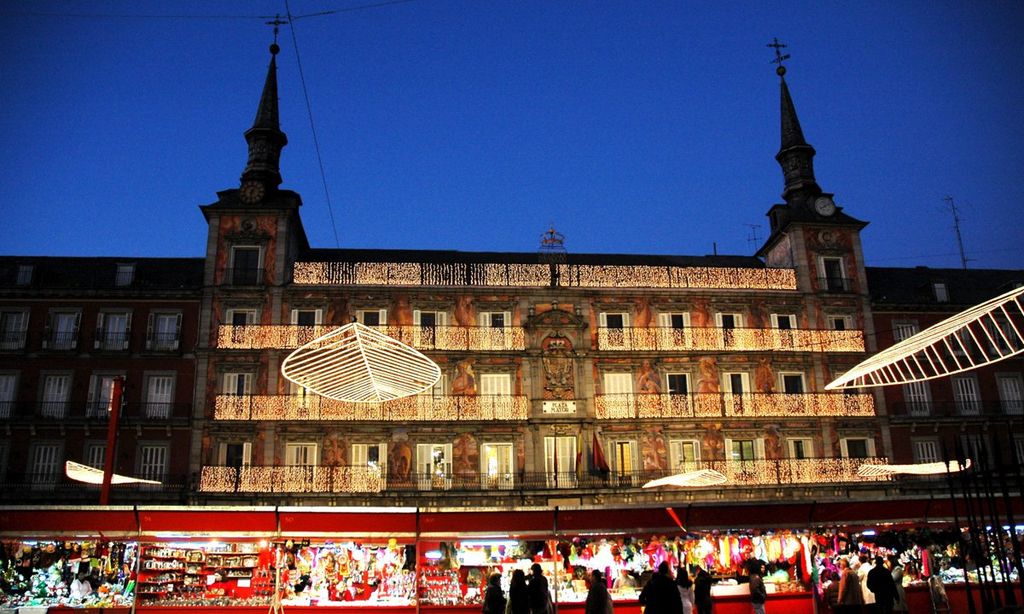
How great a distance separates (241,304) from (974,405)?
33356 mm

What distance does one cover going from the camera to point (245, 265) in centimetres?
3522

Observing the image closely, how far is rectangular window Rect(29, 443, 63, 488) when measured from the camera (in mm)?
32375

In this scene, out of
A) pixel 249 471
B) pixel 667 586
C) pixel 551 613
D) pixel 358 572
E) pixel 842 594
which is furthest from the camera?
pixel 249 471

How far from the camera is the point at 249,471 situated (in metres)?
32.0

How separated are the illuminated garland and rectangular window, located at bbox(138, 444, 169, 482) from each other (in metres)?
8.92

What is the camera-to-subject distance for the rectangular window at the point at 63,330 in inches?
1355

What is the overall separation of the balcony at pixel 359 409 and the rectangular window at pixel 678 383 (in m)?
6.58

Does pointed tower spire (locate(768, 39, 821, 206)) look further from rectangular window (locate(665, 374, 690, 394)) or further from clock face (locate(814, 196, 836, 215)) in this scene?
rectangular window (locate(665, 374, 690, 394))

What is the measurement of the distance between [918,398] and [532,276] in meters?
18.5

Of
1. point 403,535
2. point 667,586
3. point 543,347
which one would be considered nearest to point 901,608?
point 667,586

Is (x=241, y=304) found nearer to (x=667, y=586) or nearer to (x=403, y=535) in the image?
(x=403, y=535)

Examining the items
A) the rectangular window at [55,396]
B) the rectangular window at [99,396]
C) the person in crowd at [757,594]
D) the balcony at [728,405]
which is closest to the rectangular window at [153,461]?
the rectangular window at [99,396]

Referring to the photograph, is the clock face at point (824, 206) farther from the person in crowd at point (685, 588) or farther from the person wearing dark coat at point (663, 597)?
the person wearing dark coat at point (663, 597)

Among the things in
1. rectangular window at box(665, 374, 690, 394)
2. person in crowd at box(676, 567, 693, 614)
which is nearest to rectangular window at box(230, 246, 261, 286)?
rectangular window at box(665, 374, 690, 394)
